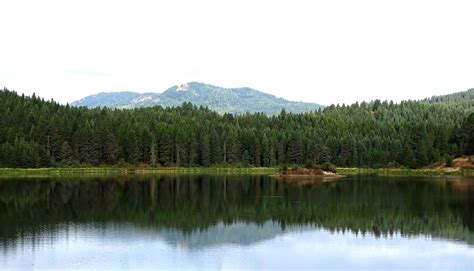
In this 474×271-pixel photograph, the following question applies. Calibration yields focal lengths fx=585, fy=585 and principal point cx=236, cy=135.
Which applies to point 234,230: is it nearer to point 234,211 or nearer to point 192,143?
point 234,211

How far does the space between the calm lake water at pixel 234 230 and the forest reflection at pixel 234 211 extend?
112 millimetres

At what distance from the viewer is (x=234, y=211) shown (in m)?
69.6

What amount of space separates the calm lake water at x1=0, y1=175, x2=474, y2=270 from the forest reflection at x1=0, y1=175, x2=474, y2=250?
4.4 inches

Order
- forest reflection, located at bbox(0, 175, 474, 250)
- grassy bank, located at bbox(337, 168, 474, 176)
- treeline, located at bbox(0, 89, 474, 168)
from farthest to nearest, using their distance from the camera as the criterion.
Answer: treeline, located at bbox(0, 89, 474, 168), grassy bank, located at bbox(337, 168, 474, 176), forest reflection, located at bbox(0, 175, 474, 250)

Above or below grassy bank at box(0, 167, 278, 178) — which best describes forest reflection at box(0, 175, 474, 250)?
below

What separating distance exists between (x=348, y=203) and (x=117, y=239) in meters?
37.9

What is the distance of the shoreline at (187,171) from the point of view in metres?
144

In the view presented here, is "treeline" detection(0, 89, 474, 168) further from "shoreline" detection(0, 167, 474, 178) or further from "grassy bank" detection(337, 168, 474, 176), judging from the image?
"shoreline" detection(0, 167, 474, 178)

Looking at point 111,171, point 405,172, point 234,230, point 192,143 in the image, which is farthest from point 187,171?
point 234,230

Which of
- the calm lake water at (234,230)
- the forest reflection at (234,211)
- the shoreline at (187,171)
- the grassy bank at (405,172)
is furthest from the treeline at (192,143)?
the calm lake water at (234,230)

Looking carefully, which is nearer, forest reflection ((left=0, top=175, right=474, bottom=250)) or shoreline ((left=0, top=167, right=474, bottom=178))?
forest reflection ((left=0, top=175, right=474, bottom=250))

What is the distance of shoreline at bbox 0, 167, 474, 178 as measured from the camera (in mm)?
144375

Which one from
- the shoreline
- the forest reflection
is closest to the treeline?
the shoreline

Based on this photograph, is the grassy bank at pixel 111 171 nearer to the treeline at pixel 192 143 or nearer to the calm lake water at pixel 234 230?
the treeline at pixel 192 143
